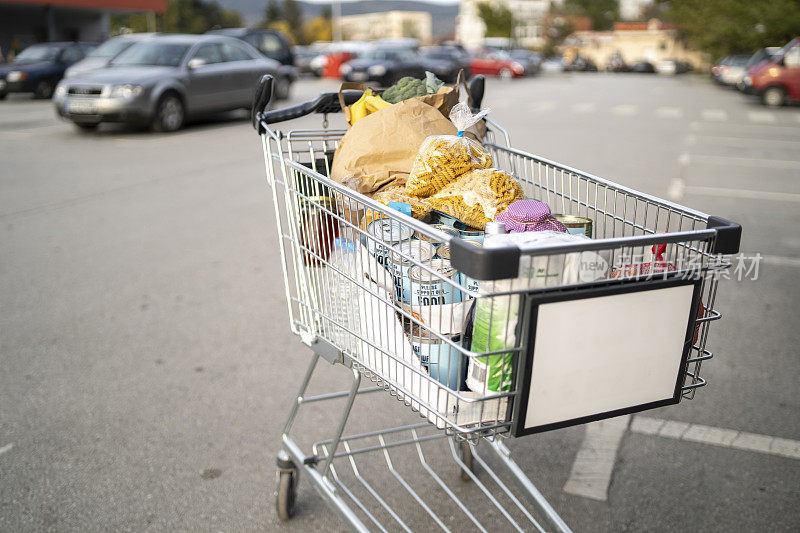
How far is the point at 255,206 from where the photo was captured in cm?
666

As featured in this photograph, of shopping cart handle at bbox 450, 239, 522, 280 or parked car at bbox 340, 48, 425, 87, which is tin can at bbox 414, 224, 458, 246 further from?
parked car at bbox 340, 48, 425, 87

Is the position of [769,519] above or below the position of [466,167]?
below

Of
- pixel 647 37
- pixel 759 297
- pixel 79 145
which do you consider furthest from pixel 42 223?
pixel 647 37

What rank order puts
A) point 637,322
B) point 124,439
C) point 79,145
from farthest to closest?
point 79,145 → point 124,439 → point 637,322

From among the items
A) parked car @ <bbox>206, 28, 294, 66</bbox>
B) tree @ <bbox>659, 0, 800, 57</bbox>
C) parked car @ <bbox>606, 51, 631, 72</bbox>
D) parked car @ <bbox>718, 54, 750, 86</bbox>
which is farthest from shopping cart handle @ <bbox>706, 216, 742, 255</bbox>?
parked car @ <bbox>606, 51, 631, 72</bbox>

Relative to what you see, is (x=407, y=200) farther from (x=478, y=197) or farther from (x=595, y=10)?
(x=595, y=10)

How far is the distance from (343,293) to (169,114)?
405 inches

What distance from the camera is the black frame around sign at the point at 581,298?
4.52 ft

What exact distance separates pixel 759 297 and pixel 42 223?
5713 millimetres

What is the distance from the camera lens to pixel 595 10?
10056 cm

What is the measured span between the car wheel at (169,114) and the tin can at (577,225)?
10.3m

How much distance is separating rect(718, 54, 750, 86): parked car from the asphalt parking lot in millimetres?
20894

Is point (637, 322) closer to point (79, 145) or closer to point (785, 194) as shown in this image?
point (785, 194)

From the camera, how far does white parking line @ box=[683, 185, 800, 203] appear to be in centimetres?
727
